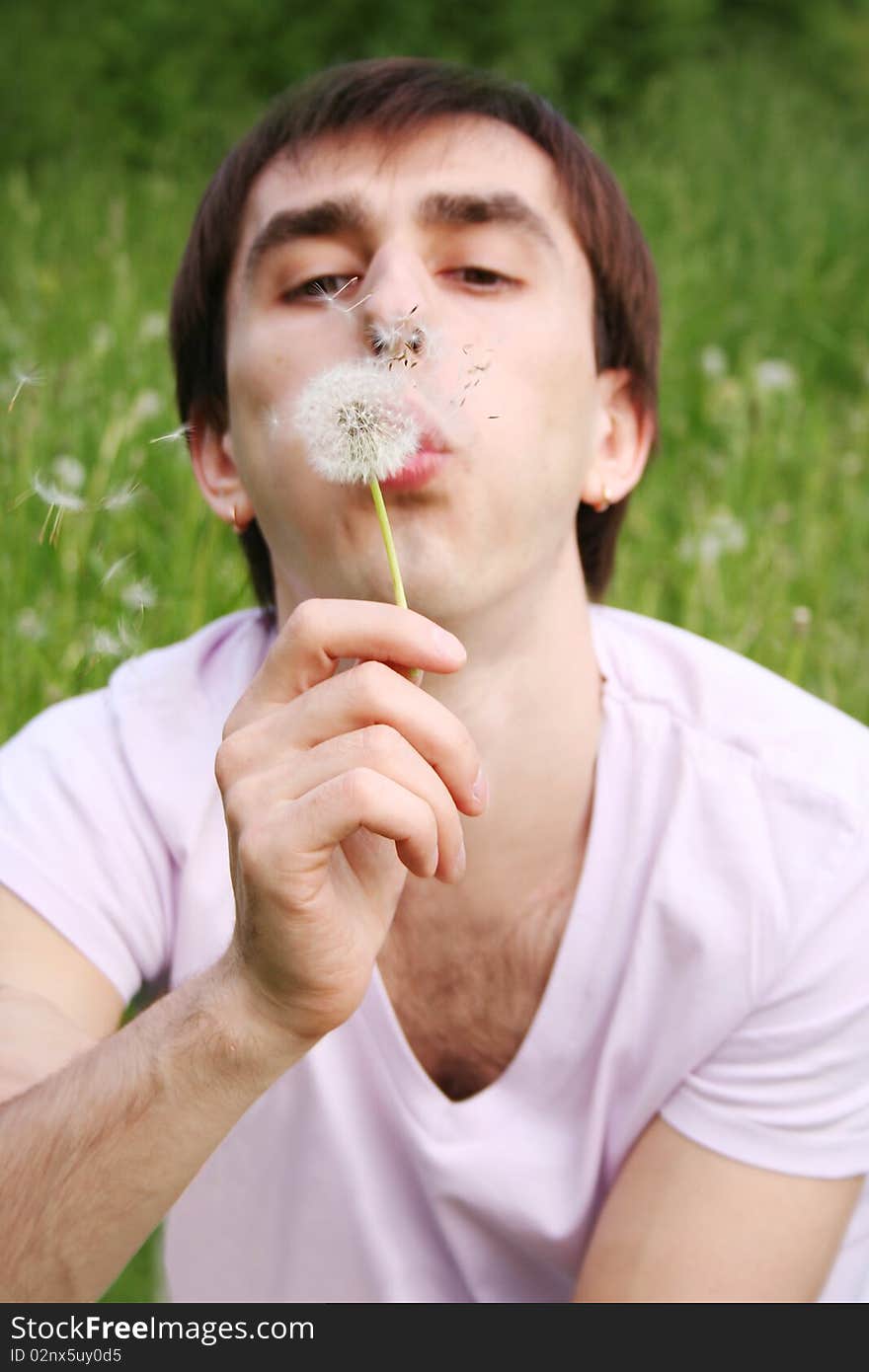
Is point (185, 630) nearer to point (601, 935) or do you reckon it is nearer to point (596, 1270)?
point (601, 935)

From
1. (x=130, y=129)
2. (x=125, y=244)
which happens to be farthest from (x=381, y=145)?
(x=130, y=129)

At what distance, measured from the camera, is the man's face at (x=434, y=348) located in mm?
1638

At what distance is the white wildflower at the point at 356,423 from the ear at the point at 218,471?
0.52 m

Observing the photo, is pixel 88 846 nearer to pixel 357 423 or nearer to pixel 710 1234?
pixel 357 423

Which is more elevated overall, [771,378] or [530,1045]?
[771,378]

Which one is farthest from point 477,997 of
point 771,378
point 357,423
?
point 771,378

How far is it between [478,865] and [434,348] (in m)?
0.75

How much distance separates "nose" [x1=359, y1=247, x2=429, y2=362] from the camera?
1.56 m

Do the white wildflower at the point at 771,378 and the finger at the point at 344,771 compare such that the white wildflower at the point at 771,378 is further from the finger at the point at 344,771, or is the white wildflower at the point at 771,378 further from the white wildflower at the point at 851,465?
the finger at the point at 344,771

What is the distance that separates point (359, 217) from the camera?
5.92ft

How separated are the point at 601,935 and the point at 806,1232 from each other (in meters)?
0.45

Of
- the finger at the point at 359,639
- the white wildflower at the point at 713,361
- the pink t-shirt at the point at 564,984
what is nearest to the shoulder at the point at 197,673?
the pink t-shirt at the point at 564,984

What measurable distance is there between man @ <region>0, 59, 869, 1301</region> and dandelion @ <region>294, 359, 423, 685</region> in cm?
5

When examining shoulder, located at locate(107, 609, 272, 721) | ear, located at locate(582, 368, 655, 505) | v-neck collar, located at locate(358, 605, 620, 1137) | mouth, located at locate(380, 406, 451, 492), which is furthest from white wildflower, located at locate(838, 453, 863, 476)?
mouth, located at locate(380, 406, 451, 492)
